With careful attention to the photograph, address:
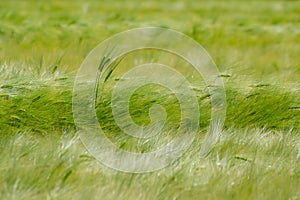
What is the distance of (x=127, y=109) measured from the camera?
2629 millimetres

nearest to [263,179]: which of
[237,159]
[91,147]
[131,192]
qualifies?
[237,159]

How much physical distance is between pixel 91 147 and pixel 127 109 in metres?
0.39

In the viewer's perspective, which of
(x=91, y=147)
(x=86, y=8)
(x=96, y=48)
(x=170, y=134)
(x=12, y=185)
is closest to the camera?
(x=12, y=185)

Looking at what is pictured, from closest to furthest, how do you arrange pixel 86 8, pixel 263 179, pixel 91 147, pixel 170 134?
pixel 263 179
pixel 91 147
pixel 170 134
pixel 86 8

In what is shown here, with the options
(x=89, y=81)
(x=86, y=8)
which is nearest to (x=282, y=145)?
(x=89, y=81)

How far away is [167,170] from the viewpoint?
85.2 inches

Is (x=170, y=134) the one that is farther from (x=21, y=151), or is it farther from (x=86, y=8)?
→ (x=86, y=8)

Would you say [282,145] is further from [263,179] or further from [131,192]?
[131,192]

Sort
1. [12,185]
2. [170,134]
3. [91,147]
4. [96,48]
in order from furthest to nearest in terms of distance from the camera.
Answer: [96,48] < [170,134] < [91,147] < [12,185]

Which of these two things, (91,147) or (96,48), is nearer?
(91,147)

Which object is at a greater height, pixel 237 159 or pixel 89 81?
pixel 89 81

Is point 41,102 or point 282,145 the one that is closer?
point 282,145

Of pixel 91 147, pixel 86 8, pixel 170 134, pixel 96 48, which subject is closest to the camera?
pixel 91 147

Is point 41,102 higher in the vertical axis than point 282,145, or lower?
higher
